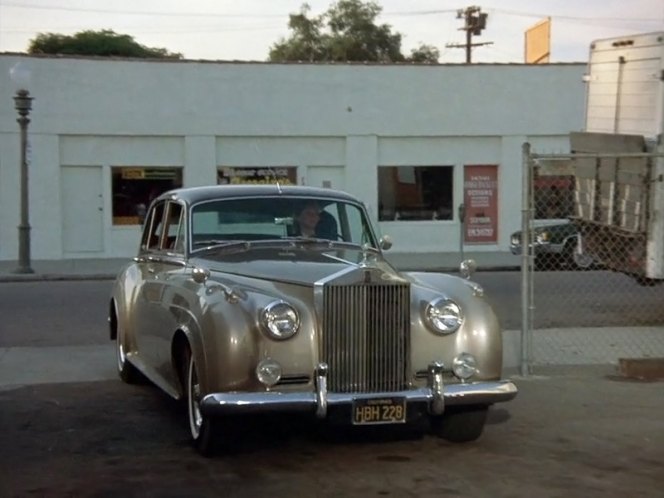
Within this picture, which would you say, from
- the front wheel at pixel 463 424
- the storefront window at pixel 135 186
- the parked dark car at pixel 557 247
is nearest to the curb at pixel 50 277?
the storefront window at pixel 135 186

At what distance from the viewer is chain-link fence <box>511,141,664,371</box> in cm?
1049

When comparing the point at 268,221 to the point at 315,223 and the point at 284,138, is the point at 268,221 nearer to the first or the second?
the point at 315,223

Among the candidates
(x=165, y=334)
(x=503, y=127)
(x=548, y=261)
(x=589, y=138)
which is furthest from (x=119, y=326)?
(x=503, y=127)

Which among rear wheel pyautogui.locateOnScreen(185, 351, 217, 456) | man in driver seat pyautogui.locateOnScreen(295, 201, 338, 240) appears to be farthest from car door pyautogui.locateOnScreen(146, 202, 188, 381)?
man in driver seat pyautogui.locateOnScreen(295, 201, 338, 240)

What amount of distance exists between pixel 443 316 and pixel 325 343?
2.70ft

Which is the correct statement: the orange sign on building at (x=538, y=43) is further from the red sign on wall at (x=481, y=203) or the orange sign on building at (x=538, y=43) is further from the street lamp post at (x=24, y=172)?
the street lamp post at (x=24, y=172)

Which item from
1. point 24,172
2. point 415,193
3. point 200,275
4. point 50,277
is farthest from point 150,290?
point 415,193

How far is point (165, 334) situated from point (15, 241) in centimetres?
1861

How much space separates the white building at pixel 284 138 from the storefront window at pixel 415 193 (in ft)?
0.10

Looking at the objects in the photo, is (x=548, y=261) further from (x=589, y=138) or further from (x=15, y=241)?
(x=15, y=241)

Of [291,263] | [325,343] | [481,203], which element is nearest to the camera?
[325,343]

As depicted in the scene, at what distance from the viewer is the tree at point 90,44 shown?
52906mm

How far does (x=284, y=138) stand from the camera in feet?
87.9

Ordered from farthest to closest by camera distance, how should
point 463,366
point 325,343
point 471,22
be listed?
point 471,22 < point 463,366 < point 325,343
